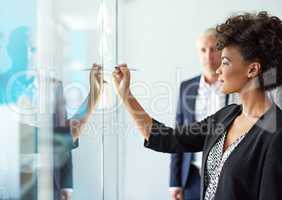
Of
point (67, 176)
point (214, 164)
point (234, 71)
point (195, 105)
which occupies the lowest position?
point (67, 176)

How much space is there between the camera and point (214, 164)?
84cm

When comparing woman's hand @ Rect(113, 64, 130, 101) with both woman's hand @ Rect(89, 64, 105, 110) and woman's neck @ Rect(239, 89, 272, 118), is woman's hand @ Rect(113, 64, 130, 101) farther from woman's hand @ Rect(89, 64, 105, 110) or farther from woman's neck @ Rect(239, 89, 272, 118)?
woman's neck @ Rect(239, 89, 272, 118)

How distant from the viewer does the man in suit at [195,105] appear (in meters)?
1.16

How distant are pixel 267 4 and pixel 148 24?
0.40 metres

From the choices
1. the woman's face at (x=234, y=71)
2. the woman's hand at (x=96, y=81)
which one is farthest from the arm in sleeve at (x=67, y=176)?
the woman's face at (x=234, y=71)

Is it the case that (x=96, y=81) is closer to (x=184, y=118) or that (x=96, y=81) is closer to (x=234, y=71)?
(x=184, y=118)

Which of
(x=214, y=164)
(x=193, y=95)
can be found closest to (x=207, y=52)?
(x=193, y=95)

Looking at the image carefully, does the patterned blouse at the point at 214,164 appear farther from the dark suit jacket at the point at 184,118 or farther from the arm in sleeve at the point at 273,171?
the dark suit jacket at the point at 184,118

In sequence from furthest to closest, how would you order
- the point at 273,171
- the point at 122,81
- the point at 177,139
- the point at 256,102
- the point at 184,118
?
1. the point at 184,118
2. the point at 122,81
3. the point at 177,139
4. the point at 256,102
5. the point at 273,171

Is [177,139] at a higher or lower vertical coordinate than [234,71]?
lower

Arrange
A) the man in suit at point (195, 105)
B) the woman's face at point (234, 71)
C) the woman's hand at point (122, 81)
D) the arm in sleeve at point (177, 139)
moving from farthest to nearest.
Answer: the man in suit at point (195, 105) < the woman's hand at point (122, 81) < the arm in sleeve at point (177, 139) < the woman's face at point (234, 71)

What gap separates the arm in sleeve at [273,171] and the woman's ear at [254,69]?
0.50ft

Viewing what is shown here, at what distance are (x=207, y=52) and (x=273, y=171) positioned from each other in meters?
0.54

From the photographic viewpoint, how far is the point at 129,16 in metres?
1.12
